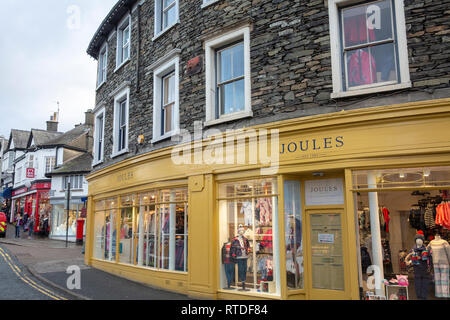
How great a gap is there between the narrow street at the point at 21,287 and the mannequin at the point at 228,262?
12.7 feet

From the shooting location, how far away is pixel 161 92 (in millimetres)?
11648

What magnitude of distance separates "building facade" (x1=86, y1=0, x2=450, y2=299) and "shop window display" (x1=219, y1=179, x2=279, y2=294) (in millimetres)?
32

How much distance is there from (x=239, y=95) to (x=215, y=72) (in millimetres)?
1104

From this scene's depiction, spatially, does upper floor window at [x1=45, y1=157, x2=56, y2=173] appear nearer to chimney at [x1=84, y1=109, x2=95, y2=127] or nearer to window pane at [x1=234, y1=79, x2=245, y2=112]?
chimney at [x1=84, y1=109, x2=95, y2=127]

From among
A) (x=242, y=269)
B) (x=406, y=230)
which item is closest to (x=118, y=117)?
(x=242, y=269)

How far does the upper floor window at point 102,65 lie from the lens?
52.3ft

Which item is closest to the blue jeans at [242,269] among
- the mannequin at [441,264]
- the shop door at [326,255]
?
the shop door at [326,255]

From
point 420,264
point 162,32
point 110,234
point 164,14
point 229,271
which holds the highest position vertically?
point 164,14

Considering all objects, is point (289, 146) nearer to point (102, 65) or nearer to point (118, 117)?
point (118, 117)

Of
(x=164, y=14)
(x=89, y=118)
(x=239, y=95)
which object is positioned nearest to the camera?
(x=239, y=95)

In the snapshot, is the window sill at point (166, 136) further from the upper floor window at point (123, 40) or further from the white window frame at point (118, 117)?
the upper floor window at point (123, 40)

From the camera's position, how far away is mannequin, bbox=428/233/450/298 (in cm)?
649

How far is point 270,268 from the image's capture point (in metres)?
7.98

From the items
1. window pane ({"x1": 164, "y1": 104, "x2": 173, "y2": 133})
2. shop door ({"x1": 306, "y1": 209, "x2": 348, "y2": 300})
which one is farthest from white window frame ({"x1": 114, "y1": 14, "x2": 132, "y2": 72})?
shop door ({"x1": 306, "y1": 209, "x2": 348, "y2": 300})
